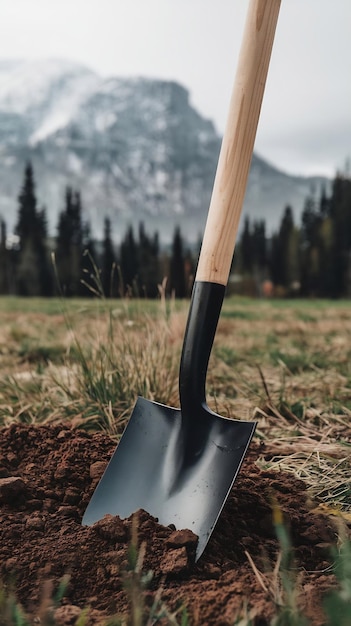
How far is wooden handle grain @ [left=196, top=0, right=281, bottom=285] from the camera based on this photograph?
6.97 ft

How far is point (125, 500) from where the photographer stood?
6.59 ft

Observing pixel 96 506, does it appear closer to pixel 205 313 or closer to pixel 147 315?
pixel 205 313

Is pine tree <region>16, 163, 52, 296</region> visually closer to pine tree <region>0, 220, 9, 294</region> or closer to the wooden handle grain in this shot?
pine tree <region>0, 220, 9, 294</region>

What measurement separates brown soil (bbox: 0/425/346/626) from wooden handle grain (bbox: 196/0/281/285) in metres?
0.74

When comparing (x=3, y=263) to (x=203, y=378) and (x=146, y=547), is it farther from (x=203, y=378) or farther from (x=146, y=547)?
(x=146, y=547)

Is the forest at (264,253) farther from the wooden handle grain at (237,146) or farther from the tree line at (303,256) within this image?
the wooden handle grain at (237,146)

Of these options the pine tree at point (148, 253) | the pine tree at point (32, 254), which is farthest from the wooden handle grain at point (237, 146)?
the pine tree at point (32, 254)

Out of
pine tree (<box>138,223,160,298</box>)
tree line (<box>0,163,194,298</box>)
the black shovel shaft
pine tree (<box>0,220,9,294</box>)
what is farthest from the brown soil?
pine tree (<box>0,220,9,294</box>)

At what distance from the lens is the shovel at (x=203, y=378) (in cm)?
201

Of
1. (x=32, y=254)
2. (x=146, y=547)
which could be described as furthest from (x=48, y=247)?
(x=146, y=547)

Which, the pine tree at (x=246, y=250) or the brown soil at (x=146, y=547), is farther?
the pine tree at (x=246, y=250)

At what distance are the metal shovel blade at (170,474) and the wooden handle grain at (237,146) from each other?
19.6 inches

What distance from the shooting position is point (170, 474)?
204 cm

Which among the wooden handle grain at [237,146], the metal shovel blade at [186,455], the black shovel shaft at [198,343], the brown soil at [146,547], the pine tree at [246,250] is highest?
the pine tree at [246,250]
